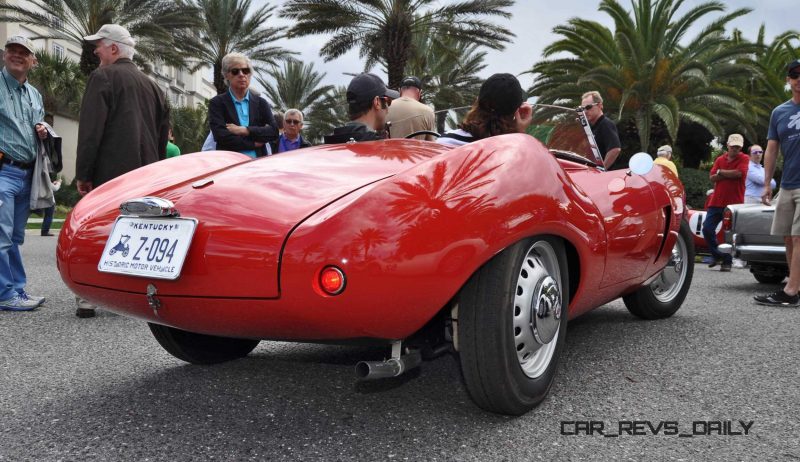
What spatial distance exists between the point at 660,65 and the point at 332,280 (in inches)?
709

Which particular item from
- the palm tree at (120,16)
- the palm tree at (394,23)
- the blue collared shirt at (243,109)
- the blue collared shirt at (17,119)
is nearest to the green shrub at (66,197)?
the palm tree at (120,16)

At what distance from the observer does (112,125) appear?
4.16 meters

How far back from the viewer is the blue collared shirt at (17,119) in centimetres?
433

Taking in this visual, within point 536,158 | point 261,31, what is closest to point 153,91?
point 536,158

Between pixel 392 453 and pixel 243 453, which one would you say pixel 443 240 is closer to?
pixel 392 453

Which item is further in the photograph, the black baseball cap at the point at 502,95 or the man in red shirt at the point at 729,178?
the man in red shirt at the point at 729,178

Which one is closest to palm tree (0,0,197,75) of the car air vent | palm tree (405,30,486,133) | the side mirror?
palm tree (405,30,486,133)

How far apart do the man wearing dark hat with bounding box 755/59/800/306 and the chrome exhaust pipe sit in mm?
4018

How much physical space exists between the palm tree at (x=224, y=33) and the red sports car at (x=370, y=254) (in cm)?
2124

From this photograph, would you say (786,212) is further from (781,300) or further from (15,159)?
(15,159)

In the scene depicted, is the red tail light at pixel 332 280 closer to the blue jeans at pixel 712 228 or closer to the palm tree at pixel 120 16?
the blue jeans at pixel 712 228

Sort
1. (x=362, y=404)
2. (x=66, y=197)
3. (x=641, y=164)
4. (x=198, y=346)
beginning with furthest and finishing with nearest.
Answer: (x=66, y=197)
(x=641, y=164)
(x=198, y=346)
(x=362, y=404)

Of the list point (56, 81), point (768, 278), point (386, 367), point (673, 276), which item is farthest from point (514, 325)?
point (56, 81)

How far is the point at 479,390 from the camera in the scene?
204 cm
